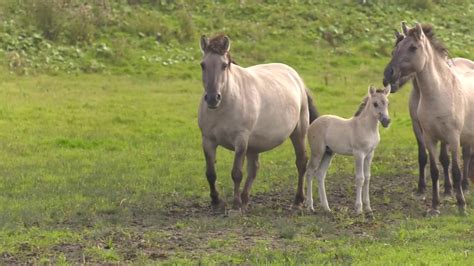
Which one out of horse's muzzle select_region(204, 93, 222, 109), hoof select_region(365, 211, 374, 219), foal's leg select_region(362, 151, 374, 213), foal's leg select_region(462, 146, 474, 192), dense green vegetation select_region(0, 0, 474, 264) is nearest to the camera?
dense green vegetation select_region(0, 0, 474, 264)

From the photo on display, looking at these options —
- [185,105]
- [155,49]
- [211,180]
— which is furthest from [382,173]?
[155,49]

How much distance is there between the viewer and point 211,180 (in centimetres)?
1173

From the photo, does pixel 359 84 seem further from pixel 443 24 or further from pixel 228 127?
pixel 228 127

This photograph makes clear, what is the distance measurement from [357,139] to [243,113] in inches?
57.9

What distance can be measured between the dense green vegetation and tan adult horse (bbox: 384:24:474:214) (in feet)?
2.77

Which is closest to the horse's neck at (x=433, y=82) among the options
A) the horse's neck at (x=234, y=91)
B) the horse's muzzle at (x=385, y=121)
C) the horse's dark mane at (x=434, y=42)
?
the horse's dark mane at (x=434, y=42)

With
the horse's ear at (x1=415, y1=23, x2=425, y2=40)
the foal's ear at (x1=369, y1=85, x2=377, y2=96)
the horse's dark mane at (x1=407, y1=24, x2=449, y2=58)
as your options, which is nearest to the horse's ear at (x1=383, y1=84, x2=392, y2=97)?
the foal's ear at (x1=369, y1=85, x2=377, y2=96)

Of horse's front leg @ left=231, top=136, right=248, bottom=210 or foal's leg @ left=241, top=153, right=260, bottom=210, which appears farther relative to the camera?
foal's leg @ left=241, top=153, right=260, bottom=210

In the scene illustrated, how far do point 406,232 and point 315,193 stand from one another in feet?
10.7

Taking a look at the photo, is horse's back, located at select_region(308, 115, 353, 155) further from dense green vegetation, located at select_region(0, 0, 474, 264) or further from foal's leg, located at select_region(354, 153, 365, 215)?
dense green vegetation, located at select_region(0, 0, 474, 264)

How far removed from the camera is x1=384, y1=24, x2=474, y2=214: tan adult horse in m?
11.6

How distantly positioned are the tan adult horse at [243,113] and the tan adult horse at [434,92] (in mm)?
1637

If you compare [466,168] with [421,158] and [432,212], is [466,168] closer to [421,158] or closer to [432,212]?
[421,158]

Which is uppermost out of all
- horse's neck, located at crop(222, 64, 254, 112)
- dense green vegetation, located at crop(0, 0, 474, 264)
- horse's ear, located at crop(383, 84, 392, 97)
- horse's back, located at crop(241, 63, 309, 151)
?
horse's ear, located at crop(383, 84, 392, 97)
